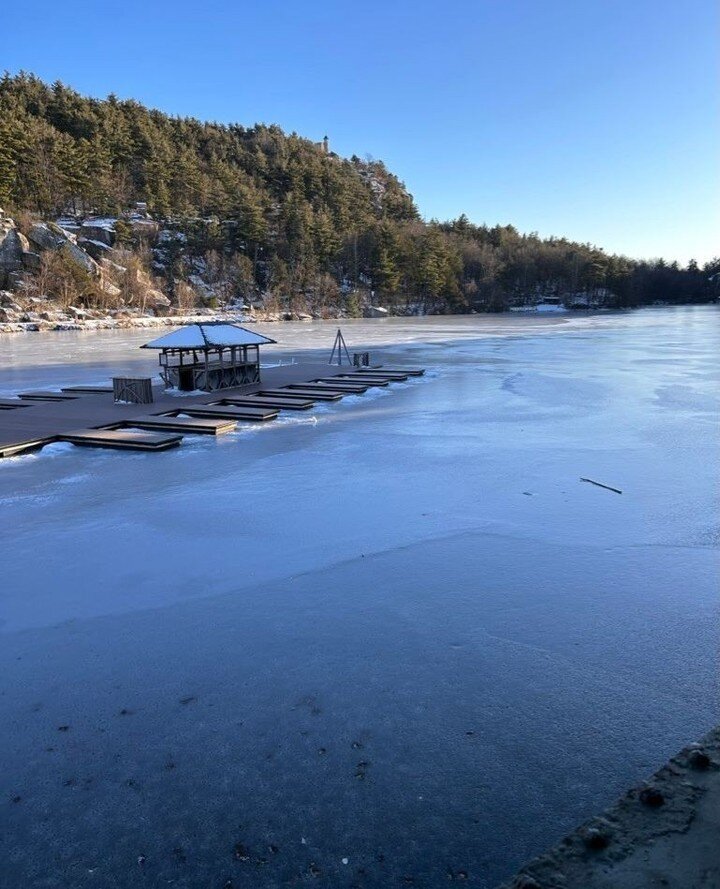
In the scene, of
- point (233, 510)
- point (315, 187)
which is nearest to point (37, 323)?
point (233, 510)

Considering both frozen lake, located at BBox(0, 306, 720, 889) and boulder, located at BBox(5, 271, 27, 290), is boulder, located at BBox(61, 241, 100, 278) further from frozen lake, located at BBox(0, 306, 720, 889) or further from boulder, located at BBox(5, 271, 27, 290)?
frozen lake, located at BBox(0, 306, 720, 889)

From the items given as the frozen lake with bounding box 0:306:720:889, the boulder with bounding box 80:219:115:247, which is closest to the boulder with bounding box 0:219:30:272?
the boulder with bounding box 80:219:115:247

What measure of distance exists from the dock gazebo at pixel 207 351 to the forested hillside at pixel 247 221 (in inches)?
1996

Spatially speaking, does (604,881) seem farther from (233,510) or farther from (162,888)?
(233,510)

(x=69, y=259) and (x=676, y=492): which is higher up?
(x=69, y=259)

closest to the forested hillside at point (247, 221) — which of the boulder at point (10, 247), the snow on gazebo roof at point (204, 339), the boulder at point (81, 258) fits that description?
the boulder at point (10, 247)

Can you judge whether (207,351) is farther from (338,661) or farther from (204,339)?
(338,661)

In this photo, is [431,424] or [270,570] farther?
[431,424]

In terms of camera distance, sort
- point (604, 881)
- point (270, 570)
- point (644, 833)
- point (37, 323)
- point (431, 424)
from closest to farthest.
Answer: point (604, 881)
point (644, 833)
point (270, 570)
point (431, 424)
point (37, 323)

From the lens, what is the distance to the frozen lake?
2471 mm

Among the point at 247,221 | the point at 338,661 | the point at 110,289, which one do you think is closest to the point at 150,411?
the point at 338,661

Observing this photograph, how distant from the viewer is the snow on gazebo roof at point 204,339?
44.9 ft

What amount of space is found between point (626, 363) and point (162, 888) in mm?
21605

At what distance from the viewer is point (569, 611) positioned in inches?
170
